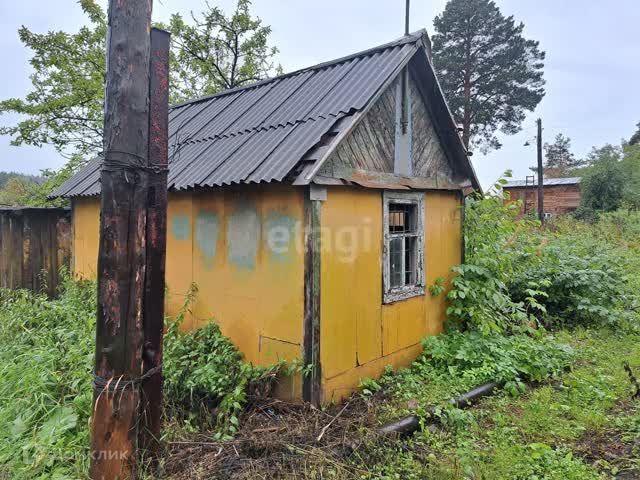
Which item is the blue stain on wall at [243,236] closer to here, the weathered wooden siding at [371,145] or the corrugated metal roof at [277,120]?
the corrugated metal roof at [277,120]

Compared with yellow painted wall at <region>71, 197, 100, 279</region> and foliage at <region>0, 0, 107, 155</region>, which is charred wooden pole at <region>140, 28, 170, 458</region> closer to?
yellow painted wall at <region>71, 197, 100, 279</region>

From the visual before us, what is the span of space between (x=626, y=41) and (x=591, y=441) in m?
18.9

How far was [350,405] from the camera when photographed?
15.0ft

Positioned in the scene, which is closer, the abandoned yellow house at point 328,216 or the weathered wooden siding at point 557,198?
the abandoned yellow house at point 328,216

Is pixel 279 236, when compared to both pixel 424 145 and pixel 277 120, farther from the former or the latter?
pixel 424 145

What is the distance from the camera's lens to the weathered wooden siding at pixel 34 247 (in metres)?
8.09

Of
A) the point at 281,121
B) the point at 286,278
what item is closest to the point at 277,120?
the point at 281,121

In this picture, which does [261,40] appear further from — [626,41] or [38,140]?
[626,41]

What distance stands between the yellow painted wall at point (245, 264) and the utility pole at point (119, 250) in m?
1.94

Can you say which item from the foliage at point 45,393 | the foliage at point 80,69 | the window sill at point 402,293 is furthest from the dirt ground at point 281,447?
the foliage at point 80,69

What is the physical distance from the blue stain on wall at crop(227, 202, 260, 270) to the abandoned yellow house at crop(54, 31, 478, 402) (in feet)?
0.06

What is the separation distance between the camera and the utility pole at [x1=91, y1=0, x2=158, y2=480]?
269 centimetres

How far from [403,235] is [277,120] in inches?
93.8

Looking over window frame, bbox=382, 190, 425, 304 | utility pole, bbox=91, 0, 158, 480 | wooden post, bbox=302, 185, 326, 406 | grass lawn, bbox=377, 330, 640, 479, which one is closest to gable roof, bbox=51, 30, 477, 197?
wooden post, bbox=302, 185, 326, 406
